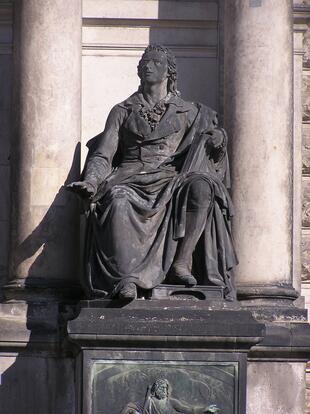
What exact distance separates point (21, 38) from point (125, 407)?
3761 millimetres

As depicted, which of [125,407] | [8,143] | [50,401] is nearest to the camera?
[125,407]

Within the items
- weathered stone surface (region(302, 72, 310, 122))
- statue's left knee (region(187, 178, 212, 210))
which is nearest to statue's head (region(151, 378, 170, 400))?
statue's left knee (region(187, 178, 212, 210))

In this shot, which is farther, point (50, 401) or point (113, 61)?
point (113, 61)

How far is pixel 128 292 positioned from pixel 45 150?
77.8 inches

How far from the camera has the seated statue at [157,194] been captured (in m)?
15.1

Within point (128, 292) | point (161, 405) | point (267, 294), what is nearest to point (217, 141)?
point (267, 294)

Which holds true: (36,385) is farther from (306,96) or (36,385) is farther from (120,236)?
(306,96)

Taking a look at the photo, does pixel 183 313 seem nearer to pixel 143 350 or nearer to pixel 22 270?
pixel 143 350

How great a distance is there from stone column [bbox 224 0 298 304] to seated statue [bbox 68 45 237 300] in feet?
1.19

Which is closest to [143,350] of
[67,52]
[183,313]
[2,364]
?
[183,313]

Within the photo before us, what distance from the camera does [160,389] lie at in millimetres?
14562

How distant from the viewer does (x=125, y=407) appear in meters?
14.6

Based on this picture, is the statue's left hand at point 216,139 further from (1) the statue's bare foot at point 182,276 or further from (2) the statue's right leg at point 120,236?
(1) the statue's bare foot at point 182,276

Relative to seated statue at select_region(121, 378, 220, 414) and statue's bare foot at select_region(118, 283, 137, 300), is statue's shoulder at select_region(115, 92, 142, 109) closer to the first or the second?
statue's bare foot at select_region(118, 283, 137, 300)
